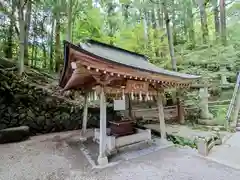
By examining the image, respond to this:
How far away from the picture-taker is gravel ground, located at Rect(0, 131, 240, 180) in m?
3.13

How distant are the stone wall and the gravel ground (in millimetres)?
2183

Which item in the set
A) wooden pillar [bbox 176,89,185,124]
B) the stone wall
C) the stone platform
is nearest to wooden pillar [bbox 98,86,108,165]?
the stone platform

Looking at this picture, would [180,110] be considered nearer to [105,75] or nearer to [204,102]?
[204,102]

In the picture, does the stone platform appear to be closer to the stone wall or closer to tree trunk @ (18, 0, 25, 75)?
the stone wall

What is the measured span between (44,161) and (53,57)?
33.2ft

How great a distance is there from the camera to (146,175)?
316cm

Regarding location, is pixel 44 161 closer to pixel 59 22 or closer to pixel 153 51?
pixel 153 51

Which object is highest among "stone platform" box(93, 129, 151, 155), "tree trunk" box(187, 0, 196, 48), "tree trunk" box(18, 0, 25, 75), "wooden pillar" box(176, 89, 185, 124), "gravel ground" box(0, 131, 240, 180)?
"tree trunk" box(187, 0, 196, 48)

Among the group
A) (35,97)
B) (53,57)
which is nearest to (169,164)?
(35,97)

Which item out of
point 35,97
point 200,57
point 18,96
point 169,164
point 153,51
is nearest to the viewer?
point 169,164

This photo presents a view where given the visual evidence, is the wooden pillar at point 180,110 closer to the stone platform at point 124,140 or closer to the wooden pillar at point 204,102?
the wooden pillar at point 204,102

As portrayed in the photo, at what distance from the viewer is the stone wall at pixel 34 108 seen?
645cm

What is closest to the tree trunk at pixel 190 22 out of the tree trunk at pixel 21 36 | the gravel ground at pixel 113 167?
the gravel ground at pixel 113 167

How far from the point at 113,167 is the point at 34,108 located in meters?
5.27
